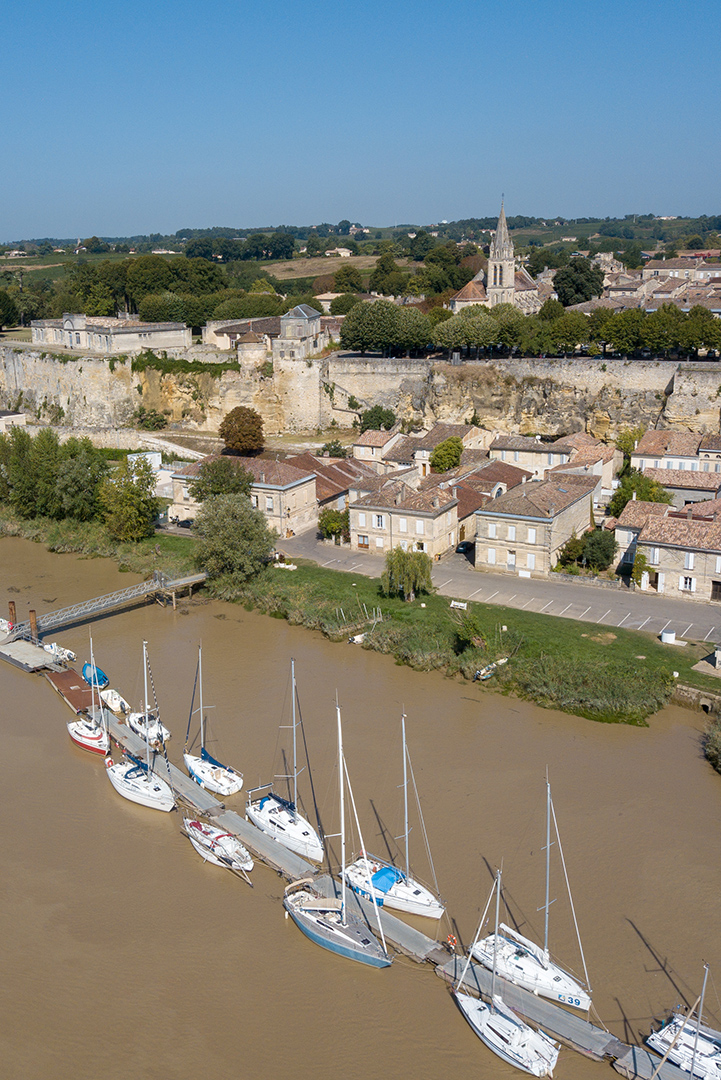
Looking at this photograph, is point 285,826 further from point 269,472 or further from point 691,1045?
point 269,472

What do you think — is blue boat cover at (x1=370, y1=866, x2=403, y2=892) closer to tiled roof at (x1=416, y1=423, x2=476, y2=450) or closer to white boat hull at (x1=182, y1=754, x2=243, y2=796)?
white boat hull at (x1=182, y1=754, x2=243, y2=796)

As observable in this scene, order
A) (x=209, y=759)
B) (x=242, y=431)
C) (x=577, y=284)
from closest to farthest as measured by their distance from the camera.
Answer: (x=209, y=759) < (x=242, y=431) < (x=577, y=284)

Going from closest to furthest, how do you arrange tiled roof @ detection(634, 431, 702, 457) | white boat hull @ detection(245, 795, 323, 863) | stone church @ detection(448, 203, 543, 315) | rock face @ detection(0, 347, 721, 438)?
white boat hull @ detection(245, 795, 323, 863)
tiled roof @ detection(634, 431, 702, 457)
rock face @ detection(0, 347, 721, 438)
stone church @ detection(448, 203, 543, 315)

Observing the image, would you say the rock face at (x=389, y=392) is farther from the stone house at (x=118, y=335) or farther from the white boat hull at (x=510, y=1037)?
the white boat hull at (x=510, y=1037)

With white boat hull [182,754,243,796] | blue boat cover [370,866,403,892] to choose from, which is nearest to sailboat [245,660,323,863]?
white boat hull [182,754,243,796]

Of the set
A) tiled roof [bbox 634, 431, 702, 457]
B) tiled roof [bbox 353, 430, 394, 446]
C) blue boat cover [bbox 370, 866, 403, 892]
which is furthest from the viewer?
tiled roof [bbox 353, 430, 394, 446]

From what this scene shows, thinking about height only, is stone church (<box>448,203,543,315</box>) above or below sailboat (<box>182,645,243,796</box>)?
above

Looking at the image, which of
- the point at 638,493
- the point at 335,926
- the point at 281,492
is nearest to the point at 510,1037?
the point at 335,926
